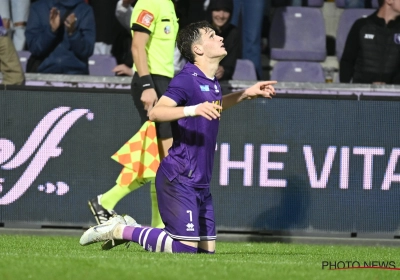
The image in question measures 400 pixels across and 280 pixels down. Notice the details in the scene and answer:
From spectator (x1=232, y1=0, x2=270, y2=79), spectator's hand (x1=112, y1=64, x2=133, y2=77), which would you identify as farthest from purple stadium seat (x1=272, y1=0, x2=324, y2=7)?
spectator's hand (x1=112, y1=64, x2=133, y2=77)

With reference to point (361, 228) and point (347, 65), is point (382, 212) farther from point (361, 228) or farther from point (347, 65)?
point (347, 65)

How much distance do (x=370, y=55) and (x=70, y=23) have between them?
4.11m

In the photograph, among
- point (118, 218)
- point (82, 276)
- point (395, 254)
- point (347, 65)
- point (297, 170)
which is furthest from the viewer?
point (347, 65)

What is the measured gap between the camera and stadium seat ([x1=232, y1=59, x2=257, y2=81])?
→ 14562mm

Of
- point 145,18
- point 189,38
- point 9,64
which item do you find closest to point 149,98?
point 145,18

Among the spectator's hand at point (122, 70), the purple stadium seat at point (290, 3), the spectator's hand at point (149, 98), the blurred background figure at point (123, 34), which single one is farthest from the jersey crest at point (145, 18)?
the purple stadium seat at point (290, 3)

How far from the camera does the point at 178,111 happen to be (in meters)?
8.19

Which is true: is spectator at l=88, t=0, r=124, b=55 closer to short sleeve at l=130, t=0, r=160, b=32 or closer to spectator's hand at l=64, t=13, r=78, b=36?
spectator's hand at l=64, t=13, r=78, b=36

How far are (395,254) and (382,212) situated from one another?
4.41ft

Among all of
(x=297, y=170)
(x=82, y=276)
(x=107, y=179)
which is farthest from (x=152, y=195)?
(x=82, y=276)

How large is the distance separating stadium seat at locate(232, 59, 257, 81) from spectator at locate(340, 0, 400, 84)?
1239 millimetres

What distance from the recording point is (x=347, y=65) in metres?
14.3

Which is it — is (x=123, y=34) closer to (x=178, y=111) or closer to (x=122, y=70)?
(x=122, y=70)

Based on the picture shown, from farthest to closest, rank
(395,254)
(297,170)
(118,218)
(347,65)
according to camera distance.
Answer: (347,65)
(297,170)
(395,254)
(118,218)
